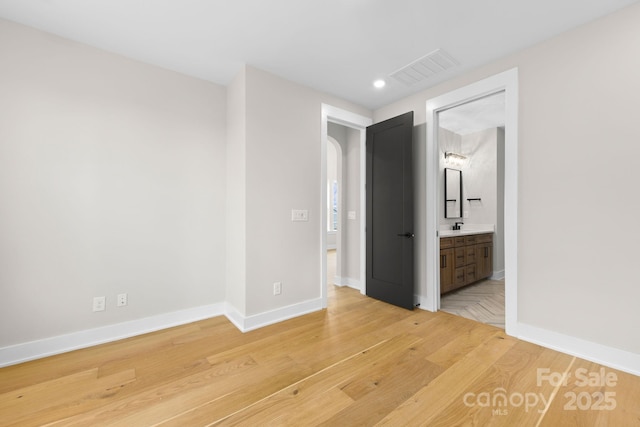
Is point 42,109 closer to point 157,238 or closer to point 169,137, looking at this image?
point 169,137

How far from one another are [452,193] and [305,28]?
3925 millimetres

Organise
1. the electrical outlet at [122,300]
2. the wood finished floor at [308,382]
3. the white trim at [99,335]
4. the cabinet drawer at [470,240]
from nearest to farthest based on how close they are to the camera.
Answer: the wood finished floor at [308,382]
the white trim at [99,335]
the electrical outlet at [122,300]
the cabinet drawer at [470,240]

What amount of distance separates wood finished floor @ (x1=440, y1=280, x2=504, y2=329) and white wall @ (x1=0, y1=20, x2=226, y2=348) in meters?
2.88

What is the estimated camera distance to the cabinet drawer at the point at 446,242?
3.60 m

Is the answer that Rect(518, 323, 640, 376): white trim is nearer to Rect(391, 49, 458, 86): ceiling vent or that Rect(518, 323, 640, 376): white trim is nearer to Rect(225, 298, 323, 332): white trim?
Rect(225, 298, 323, 332): white trim

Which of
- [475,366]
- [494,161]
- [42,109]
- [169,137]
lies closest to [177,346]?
[169,137]

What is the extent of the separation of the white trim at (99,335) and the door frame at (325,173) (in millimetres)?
1318

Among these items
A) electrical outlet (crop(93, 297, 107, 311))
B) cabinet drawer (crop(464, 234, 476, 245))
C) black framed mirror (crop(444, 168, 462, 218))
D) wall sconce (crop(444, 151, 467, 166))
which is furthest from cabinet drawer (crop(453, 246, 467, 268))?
electrical outlet (crop(93, 297, 107, 311))

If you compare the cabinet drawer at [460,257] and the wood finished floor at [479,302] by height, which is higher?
the cabinet drawer at [460,257]

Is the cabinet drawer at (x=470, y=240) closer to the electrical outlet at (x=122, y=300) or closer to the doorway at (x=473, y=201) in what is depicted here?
the doorway at (x=473, y=201)

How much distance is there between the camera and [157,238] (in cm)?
271

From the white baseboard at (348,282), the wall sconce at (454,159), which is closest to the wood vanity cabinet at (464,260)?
the white baseboard at (348,282)

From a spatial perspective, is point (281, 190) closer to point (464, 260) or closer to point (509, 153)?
point (509, 153)

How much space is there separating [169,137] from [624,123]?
3.95 m
